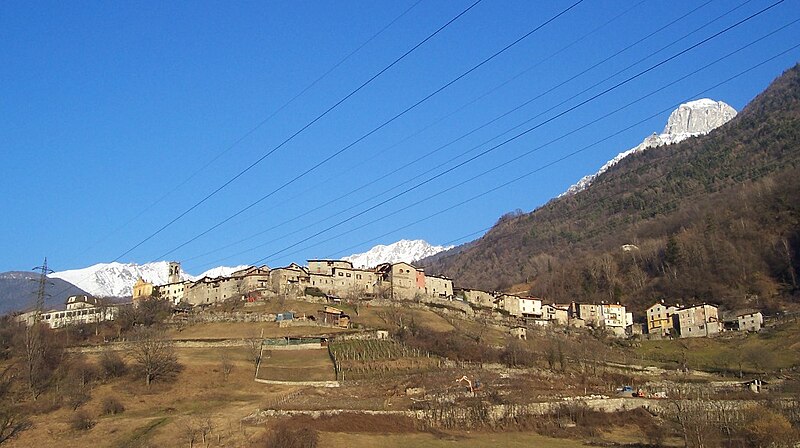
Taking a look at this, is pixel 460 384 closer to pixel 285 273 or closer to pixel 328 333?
pixel 328 333

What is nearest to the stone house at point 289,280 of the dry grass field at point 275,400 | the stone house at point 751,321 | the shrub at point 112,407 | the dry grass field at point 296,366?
the dry grass field at point 275,400

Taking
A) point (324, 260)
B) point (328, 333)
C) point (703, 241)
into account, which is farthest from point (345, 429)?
point (703, 241)

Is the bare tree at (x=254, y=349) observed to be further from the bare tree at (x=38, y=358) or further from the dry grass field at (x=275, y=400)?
the bare tree at (x=38, y=358)

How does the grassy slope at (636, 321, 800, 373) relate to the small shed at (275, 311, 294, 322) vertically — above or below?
below

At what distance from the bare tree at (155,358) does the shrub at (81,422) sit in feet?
31.8

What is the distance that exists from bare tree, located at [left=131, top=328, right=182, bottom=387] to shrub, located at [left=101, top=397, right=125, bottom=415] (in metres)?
6.30

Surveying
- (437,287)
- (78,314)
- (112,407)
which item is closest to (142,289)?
(78,314)

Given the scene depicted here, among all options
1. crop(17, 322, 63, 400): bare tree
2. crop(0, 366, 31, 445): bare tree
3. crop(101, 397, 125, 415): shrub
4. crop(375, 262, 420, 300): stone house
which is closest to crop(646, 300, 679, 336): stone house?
crop(375, 262, 420, 300): stone house

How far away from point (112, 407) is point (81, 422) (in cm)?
450

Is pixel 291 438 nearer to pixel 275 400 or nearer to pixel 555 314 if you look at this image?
pixel 275 400

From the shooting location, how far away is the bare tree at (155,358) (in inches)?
2616

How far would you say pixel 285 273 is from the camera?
104188mm

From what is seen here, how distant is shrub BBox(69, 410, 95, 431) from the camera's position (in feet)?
173

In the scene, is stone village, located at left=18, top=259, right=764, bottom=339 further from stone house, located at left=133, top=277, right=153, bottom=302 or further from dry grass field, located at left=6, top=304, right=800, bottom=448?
dry grass field, located at left=6, top=304, right=800, bottom=448
